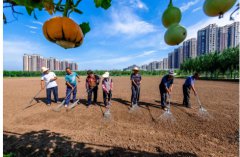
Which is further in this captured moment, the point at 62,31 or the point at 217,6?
the point at 62,31

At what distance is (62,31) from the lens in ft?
2.96

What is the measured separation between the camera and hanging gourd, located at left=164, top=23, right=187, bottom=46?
0.74 meters

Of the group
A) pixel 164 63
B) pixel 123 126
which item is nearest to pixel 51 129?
pixel 123 126

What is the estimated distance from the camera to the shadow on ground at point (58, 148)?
154 inches

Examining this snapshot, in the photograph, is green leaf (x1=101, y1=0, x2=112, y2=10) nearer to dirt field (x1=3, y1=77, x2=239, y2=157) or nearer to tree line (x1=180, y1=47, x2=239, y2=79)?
dirt field (x1=3, y1=77, x2=239, y2=157)

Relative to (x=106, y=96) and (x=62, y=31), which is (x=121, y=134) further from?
(x=62, y=31)

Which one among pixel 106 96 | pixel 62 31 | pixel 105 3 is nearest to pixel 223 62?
pixel 106 96

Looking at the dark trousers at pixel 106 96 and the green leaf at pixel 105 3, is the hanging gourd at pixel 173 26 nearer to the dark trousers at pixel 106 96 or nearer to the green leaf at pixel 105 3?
the green leaf at pixel 105 3

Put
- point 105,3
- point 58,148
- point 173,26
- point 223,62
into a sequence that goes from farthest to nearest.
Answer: point 223,62, point 58,148, point 105,3, point 173,26

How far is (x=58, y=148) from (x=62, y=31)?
4.06 metres

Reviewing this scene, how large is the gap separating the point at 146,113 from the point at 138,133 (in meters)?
2.24

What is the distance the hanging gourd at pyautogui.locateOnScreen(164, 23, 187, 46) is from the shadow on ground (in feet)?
12.2

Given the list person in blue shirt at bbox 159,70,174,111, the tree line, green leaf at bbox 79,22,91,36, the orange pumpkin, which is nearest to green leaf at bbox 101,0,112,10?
green leaf at bbox 79,22,91,36

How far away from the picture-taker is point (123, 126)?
564 centimetres
